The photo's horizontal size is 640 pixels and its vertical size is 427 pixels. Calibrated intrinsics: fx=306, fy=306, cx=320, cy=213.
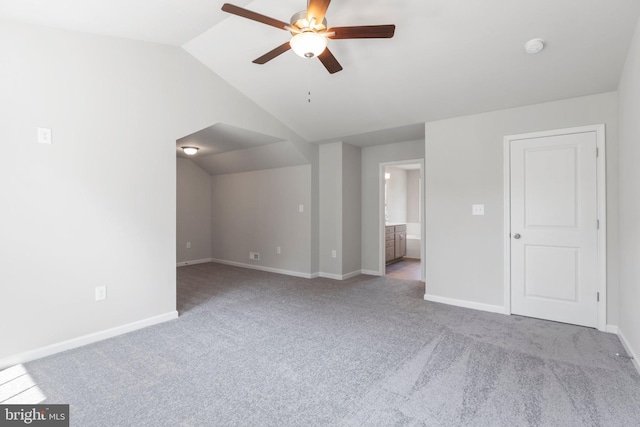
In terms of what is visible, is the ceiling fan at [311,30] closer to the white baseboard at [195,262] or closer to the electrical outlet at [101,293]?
the electrical outlet at [101,293]

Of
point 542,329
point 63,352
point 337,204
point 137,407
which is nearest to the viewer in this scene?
point 137,407

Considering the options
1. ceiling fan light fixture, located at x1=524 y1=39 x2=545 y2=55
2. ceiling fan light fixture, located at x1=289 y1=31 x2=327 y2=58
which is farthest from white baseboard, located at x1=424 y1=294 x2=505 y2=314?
ceiling fan light fixture, located at x1=289 y1=31 x2=327 y2=58

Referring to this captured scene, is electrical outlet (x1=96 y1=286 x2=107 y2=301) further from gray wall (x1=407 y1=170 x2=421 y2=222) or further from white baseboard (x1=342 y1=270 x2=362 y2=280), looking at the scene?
gray wall (x1=407 y1=170 x2=421 y2=222)

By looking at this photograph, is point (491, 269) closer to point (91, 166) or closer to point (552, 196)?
point (552, 196)

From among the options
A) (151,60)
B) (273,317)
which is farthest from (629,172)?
(151,60)

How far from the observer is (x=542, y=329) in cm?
307

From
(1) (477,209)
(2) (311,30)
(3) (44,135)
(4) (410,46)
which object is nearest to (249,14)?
(2) (311,30)

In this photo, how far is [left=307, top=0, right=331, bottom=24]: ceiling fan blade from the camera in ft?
6.11

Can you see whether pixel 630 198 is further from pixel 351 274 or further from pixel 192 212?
pixel 192 212

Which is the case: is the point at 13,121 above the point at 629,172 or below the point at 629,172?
above

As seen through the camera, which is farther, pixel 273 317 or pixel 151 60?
pixel 273 317

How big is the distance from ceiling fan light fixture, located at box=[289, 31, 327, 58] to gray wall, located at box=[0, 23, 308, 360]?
6.28 ft

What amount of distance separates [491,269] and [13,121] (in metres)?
4.78

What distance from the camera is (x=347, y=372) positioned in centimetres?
223
